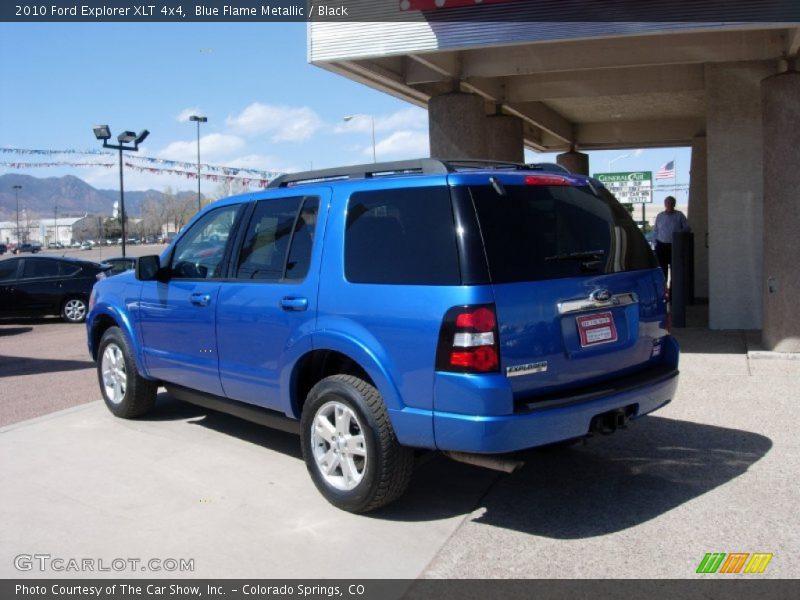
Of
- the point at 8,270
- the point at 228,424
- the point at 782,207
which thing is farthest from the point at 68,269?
the point at 782,207

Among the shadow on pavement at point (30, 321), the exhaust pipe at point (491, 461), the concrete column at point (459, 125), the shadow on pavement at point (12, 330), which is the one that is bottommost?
the shadow on pavement at point (12, 330)

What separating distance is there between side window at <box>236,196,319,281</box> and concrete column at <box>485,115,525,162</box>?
358 inches

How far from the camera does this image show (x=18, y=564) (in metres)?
4.20

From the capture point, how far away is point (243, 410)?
225 inches

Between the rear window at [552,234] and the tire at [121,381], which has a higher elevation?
the rear window at [552,234]

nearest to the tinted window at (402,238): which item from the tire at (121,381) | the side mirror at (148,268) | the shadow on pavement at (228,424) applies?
the shadow on pavement at (228,424)

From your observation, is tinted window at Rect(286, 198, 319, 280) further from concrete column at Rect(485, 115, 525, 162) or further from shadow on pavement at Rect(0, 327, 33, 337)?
shadow on pavement at Rect(0, 327, 33, 337)

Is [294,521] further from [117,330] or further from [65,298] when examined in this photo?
[65,298]

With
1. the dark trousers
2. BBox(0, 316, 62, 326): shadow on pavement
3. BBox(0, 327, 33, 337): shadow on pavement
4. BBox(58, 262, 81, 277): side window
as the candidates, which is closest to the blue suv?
the dark trousers

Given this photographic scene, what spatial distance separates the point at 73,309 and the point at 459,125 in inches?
382

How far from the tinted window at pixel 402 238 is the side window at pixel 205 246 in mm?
1435

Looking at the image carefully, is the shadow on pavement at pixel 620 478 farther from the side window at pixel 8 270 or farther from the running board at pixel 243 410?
the side window at pixel 8 270

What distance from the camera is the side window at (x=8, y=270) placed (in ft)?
53.1

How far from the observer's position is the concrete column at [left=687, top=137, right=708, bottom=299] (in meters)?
15.9
